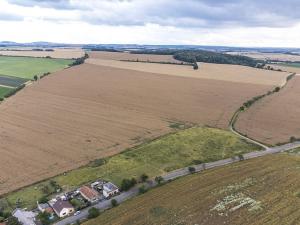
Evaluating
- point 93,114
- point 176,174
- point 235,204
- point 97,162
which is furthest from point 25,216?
point 93,114

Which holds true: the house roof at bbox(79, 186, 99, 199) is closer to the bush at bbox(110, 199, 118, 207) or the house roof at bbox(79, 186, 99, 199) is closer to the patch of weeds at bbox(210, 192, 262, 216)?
A: the bush at bbox(110, 199, 118, 207)

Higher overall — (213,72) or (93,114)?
(213,72)

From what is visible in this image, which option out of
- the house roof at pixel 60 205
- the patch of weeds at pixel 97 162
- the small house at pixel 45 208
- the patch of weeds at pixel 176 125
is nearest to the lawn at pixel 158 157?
the patch of weeds at pixel 97 162

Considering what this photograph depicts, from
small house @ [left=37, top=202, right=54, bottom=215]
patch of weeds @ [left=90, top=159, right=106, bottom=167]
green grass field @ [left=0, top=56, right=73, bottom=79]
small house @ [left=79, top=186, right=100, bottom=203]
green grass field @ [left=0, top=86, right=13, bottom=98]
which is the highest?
green grass field @ [left=0, top=56, right=73, bottom=79]

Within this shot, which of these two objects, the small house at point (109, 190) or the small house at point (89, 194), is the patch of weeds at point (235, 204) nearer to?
the small house at point (109, 190)

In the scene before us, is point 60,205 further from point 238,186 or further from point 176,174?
point 238,186

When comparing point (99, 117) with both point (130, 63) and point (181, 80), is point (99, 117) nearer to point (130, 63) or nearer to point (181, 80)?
point (181, 80)

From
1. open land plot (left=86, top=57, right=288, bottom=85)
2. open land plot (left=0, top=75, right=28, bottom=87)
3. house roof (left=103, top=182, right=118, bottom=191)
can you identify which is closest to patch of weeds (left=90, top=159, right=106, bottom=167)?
house roof (left=103, top=182, right=118, bottom=191)
